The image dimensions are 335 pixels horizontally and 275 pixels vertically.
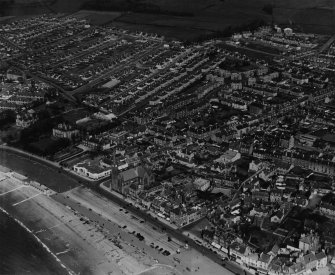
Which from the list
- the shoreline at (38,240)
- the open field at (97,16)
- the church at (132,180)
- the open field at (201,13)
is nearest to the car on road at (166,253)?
the shoreline at (38,240)

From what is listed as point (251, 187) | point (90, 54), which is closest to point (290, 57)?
point (90, 54)

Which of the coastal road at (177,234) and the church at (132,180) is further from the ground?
the church at (132,180)

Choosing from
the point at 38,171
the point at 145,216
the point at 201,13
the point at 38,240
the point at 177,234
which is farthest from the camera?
the point at 201,13

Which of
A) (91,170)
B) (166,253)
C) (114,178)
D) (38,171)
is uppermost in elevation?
(114,178)

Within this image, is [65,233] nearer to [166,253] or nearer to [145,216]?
[145,216]

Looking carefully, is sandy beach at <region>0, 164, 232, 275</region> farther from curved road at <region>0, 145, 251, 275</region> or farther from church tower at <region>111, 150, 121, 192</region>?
church tower at <region>111, 150, 121, 192</region>

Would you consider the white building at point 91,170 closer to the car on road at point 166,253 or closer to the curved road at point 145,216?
the curved road at point 145,216

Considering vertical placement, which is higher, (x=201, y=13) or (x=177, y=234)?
(x=201, y=13)

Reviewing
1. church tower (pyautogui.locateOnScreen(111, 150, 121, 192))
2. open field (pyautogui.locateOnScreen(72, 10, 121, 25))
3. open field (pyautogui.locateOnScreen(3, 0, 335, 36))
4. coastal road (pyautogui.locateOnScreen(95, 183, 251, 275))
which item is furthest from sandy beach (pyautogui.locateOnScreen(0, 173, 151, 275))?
open field (pyautogui.locateOnScreen(72, 10, 121, 25))

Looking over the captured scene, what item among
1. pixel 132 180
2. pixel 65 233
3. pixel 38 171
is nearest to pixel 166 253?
pixel 65 233

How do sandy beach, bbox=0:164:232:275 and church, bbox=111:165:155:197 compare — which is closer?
sandy beach, bbox=0:164:232:275

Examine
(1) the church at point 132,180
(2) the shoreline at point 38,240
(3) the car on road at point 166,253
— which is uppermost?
(1) the church at point 132,180
